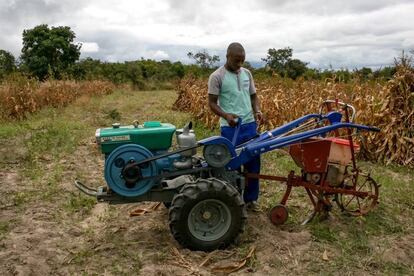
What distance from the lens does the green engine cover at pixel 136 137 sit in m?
4.34

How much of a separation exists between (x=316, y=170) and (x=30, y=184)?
409 centimetres

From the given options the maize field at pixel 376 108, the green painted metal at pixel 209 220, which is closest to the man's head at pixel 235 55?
the green painted metal at pixel 209 220

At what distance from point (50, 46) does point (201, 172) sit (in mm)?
40847

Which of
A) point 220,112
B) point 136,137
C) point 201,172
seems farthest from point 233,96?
point 136,137

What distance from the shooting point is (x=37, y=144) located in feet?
29.3

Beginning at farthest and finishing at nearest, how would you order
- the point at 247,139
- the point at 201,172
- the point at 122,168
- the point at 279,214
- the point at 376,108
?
the point at 376,108 < the point at 247,139 < the point at 279,214 < the point at 201,172 < the point at 122,168

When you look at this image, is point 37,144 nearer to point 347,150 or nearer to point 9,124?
point 9,124

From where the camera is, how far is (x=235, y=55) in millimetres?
4703

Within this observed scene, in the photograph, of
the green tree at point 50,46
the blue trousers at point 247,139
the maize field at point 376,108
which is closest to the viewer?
the blue trousers at point 247,139

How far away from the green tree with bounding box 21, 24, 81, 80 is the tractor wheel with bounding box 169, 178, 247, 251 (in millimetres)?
39330

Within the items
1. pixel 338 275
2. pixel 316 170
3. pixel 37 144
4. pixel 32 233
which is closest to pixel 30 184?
pixel 32 233

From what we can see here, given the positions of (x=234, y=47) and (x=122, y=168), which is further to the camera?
(x=234, y=47)

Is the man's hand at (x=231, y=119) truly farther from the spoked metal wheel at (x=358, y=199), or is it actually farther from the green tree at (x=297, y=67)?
the green tree at (x=297, y=67)

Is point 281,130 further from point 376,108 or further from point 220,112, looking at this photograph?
point 376,108
